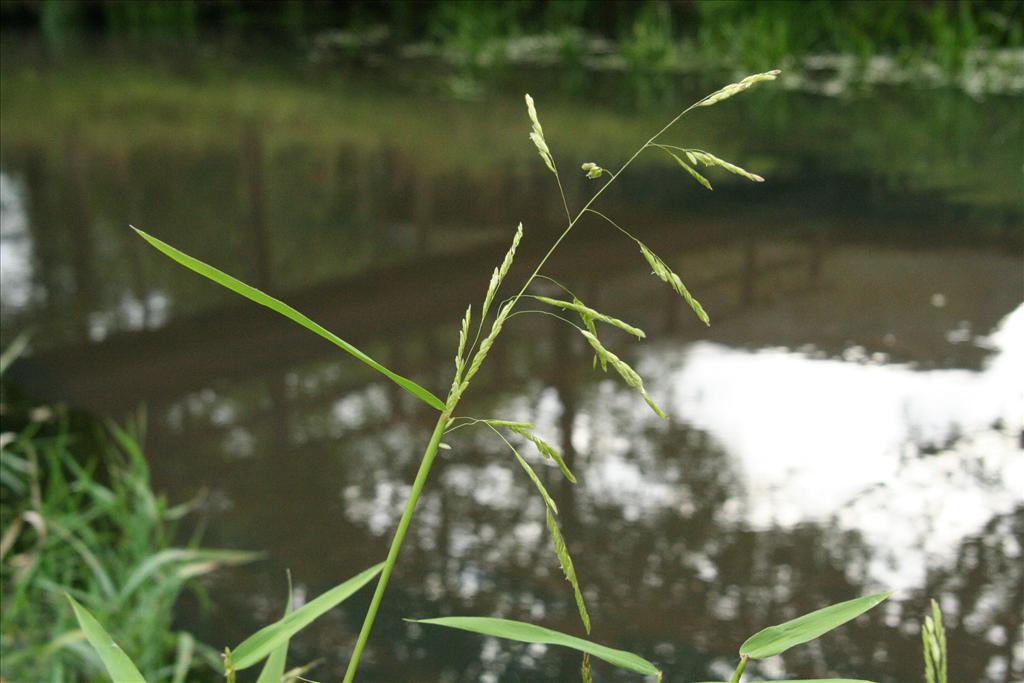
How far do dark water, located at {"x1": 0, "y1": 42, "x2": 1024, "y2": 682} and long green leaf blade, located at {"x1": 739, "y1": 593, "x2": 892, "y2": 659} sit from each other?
841 millimetres

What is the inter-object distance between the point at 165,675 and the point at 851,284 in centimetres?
191

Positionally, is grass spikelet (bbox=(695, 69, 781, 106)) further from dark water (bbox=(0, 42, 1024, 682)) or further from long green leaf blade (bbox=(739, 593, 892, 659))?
dark water (bbox=(0, 42, 1024, 682))

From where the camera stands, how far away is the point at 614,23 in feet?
26.2

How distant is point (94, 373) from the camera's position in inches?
92.3

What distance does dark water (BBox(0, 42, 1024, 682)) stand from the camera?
5.17ft

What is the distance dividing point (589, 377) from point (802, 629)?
1.71 metres

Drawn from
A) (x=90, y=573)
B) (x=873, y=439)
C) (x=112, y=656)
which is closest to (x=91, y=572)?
(x=90, y=573)

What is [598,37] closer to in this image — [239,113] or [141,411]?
[239,113]

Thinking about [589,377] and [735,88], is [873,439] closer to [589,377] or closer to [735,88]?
[589,377]

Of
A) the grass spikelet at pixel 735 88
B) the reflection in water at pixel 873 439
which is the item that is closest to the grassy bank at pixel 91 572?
the reflection in water at pixel 873 439

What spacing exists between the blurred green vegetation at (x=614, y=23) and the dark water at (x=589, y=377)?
156 cm

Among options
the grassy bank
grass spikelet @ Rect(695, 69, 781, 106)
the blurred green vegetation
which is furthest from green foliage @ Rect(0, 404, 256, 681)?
the blurred green vegetation

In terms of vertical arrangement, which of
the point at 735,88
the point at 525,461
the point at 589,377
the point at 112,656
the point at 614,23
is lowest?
the point at 614,23

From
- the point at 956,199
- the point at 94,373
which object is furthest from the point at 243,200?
the point at 956,199
